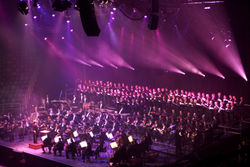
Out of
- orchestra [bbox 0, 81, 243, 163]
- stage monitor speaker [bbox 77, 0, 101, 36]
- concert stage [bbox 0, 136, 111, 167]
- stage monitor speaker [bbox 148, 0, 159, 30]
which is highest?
stage monitor speaker [bbox 148, 0, 159, 30]

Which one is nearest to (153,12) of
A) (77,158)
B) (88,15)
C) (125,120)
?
(88,15)

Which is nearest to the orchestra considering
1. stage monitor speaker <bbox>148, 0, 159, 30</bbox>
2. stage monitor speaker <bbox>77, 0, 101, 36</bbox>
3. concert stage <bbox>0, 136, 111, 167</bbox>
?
concert stage <bbox>0, 136, 111, 167</bbox>

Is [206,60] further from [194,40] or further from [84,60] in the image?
[84,60]

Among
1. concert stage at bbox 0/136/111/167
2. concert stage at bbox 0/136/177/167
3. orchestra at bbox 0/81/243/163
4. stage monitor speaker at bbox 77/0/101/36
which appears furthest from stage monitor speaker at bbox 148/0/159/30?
concert stage at bbox 0/136/111/167

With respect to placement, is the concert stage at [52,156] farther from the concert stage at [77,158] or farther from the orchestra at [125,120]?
the orchestra at [125,120]

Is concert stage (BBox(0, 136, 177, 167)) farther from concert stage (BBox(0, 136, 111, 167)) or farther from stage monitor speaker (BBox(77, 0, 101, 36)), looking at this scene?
stage monitor speaker (BBox(77, 0, 101, 36))

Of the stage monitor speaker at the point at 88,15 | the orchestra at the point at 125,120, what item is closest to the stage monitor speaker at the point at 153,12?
the stage monitor speaker at the point at 88,15

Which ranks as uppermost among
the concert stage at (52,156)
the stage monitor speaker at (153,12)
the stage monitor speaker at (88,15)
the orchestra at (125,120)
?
the stage monitor speaker at (153,12)

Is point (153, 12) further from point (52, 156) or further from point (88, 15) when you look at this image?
point (52, 156)

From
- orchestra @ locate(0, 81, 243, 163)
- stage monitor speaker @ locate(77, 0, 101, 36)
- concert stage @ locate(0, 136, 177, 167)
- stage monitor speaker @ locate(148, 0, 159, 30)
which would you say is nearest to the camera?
stage monitor speaker @ locate(77, 0, 101, 36)

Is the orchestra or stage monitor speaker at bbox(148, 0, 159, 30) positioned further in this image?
the orchestra

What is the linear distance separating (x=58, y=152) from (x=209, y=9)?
1155 centimetres

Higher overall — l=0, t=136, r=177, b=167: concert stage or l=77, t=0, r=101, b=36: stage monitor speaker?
l=77, t=0, r=101, b=36: stage monitor speaker

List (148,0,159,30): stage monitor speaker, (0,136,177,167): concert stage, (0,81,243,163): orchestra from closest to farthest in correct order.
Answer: (148,0,159,30): stage monitor speaker
(0,136,177,167): concert stage
(0,81,243,163): orchestra
